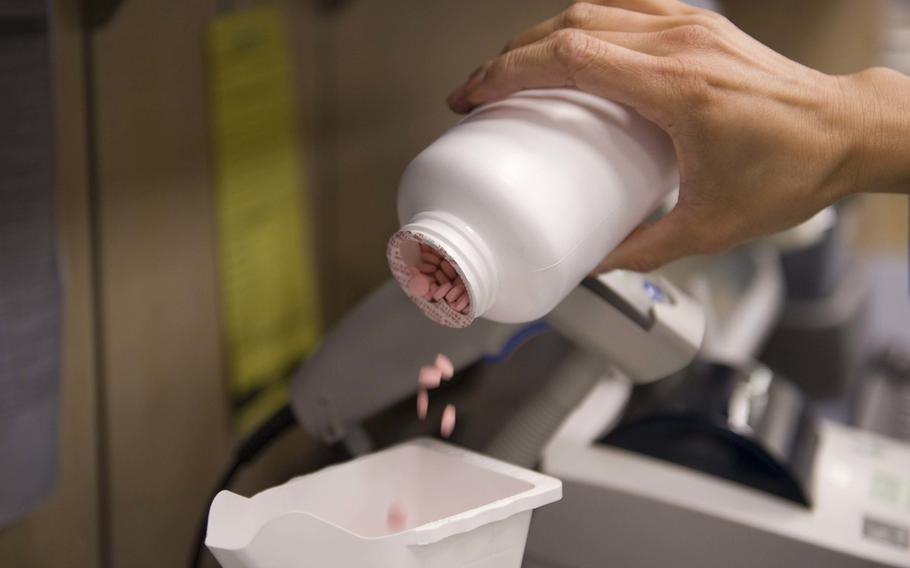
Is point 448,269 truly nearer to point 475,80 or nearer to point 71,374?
point 475,80

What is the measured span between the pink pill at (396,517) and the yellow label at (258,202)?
53 cm

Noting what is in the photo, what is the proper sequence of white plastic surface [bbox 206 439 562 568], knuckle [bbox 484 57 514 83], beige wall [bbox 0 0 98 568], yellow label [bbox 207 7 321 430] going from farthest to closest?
yellow label [bbox 207 7 321 430], beige wall [bbox 0 0 98 568], knuckle [bbox 484 57 514 83], white plastic surface [bbox 206 439 562 568]

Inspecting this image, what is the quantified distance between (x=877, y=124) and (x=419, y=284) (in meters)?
0.32

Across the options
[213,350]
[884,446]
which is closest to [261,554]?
[213,350]

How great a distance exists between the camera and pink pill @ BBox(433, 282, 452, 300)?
1.84 feet

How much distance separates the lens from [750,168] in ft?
1.95

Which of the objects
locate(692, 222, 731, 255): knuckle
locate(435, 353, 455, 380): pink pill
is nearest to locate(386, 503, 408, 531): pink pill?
locate(435, 353, 455, 380): pink pill

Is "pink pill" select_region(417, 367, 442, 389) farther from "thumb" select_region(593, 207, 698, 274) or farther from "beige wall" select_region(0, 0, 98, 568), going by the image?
"beige wall" select_region(0, 0, 98, 568)

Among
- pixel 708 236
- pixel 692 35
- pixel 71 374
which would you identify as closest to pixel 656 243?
pixel 708 236

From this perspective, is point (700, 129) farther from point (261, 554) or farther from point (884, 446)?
point (884, 446)

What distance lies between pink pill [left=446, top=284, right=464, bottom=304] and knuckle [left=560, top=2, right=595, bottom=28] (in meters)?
0.21

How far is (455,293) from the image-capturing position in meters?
0.56

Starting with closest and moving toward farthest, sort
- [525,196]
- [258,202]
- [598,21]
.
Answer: [525,196] → [598,21] → [258,202]

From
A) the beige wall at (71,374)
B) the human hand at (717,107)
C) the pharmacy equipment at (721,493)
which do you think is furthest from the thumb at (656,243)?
the beige wall at (71,374)
